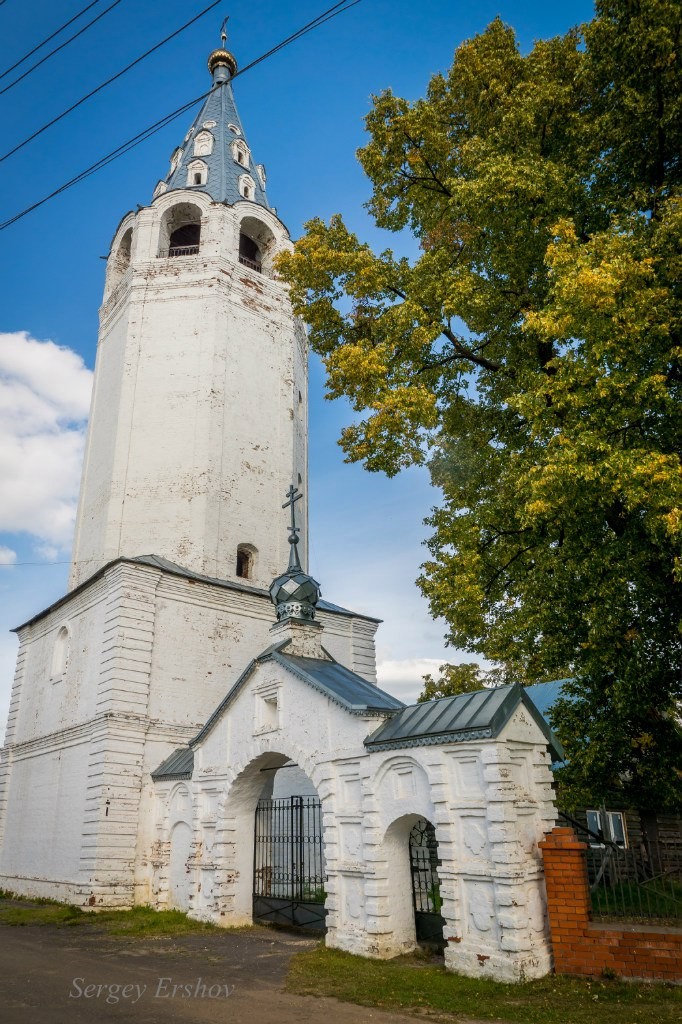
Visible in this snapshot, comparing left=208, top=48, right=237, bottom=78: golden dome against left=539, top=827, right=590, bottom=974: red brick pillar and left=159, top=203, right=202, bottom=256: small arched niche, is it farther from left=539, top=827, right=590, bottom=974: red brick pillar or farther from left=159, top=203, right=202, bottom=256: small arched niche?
left=539, top=827, right=590, bottom=974: red brick pillar

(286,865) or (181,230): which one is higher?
(181,230)

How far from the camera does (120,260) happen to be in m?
22.4

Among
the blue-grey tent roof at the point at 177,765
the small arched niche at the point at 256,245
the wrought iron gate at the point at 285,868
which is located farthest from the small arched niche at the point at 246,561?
the small arched niche at the point at 256,245

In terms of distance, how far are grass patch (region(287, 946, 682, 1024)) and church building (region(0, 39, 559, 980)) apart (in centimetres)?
33

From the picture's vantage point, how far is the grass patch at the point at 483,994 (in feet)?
18.3

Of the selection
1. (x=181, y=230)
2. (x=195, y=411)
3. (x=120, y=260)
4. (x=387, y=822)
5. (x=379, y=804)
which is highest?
(x=181, y=230)

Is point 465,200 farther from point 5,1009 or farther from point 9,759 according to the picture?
point 9,759

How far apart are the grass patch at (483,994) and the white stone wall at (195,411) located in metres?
10.7

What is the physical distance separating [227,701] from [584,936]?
239 inches

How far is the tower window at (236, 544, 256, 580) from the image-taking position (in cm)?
1797

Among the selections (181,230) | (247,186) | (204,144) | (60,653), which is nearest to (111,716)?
(60,653)

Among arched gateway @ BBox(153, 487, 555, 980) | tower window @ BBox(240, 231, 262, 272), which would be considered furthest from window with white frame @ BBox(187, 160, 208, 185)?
A: arched gateway @ BBox(153, 487, 555, 980)

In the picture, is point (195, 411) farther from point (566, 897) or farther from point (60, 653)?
point (566, 897)

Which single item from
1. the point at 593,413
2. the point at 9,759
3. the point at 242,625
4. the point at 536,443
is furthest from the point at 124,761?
the point at 593,413
